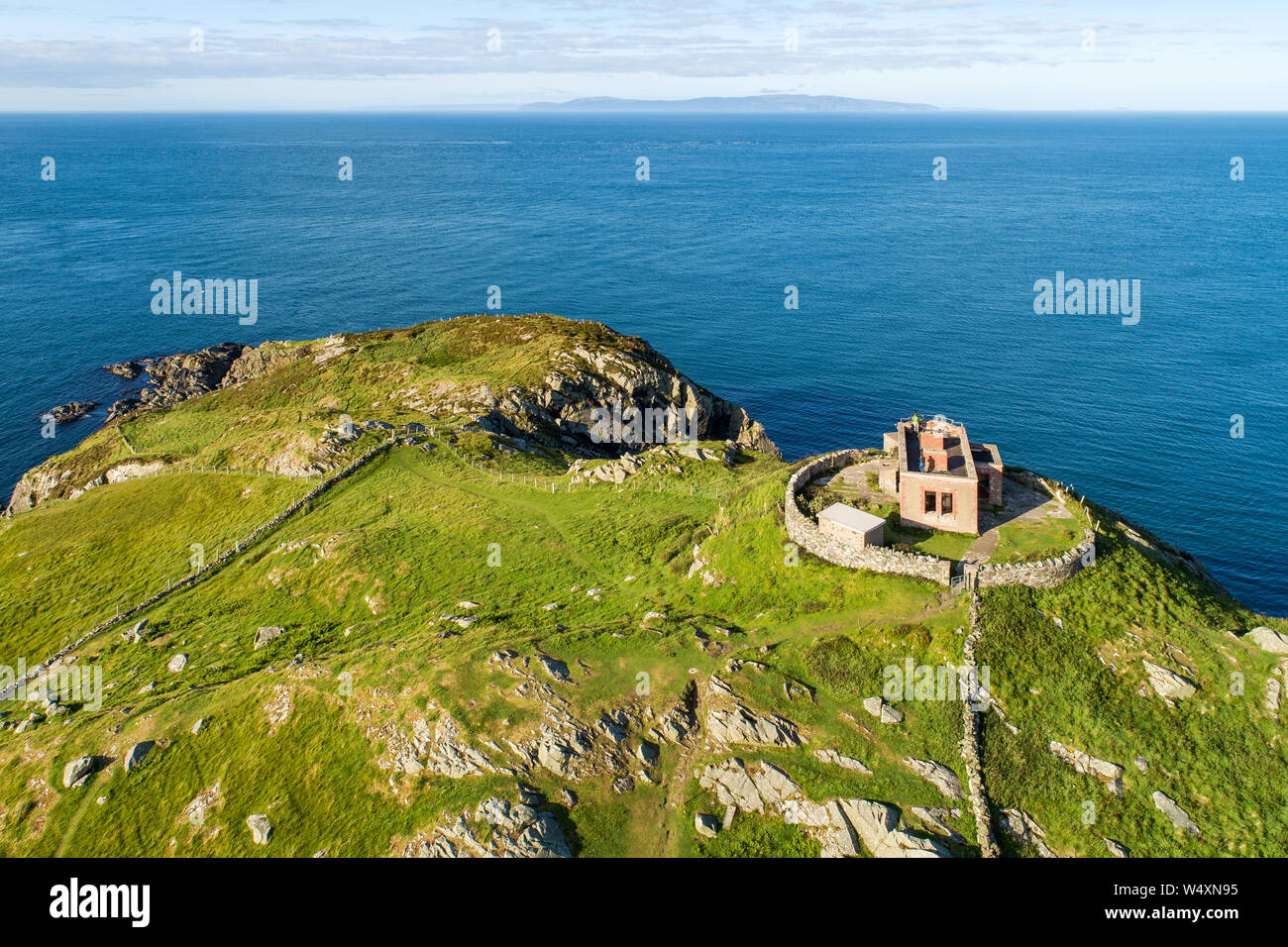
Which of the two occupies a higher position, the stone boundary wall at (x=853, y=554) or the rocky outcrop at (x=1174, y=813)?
the stone boundary wall at (x=853, y=554)

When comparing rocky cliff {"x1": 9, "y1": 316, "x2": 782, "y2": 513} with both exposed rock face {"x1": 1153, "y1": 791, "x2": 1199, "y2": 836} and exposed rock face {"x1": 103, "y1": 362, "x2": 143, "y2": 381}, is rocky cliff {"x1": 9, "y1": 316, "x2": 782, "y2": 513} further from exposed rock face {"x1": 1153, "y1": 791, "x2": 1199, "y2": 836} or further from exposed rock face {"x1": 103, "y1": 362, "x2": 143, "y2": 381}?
exposed rock face {"x1": 1153, "y1": 791, "x2": 1199, "y2": 836}

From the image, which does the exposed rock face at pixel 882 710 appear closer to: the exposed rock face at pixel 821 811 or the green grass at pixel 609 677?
the green grass at pixel 609 677

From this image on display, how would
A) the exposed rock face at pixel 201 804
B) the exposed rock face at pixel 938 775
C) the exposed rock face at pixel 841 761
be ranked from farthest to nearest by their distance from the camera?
the exposed rock face at pixel 201 804 < the exposed rock face at pixel 841 761 < the exposed rock face at pixel 938 775

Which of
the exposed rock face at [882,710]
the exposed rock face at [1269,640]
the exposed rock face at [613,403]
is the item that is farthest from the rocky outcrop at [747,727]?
the exposed rock face at [613,403]

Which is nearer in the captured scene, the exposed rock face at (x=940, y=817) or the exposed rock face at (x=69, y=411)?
the exposed rock face at (x=940, y=817)

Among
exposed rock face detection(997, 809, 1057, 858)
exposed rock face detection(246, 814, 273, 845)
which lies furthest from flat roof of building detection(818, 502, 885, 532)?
exposed rock face detection(246, 814, 273, 845)

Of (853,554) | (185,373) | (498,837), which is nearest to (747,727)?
(498,837)

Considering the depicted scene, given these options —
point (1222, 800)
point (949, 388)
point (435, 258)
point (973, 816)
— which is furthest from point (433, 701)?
point (435, 258)
